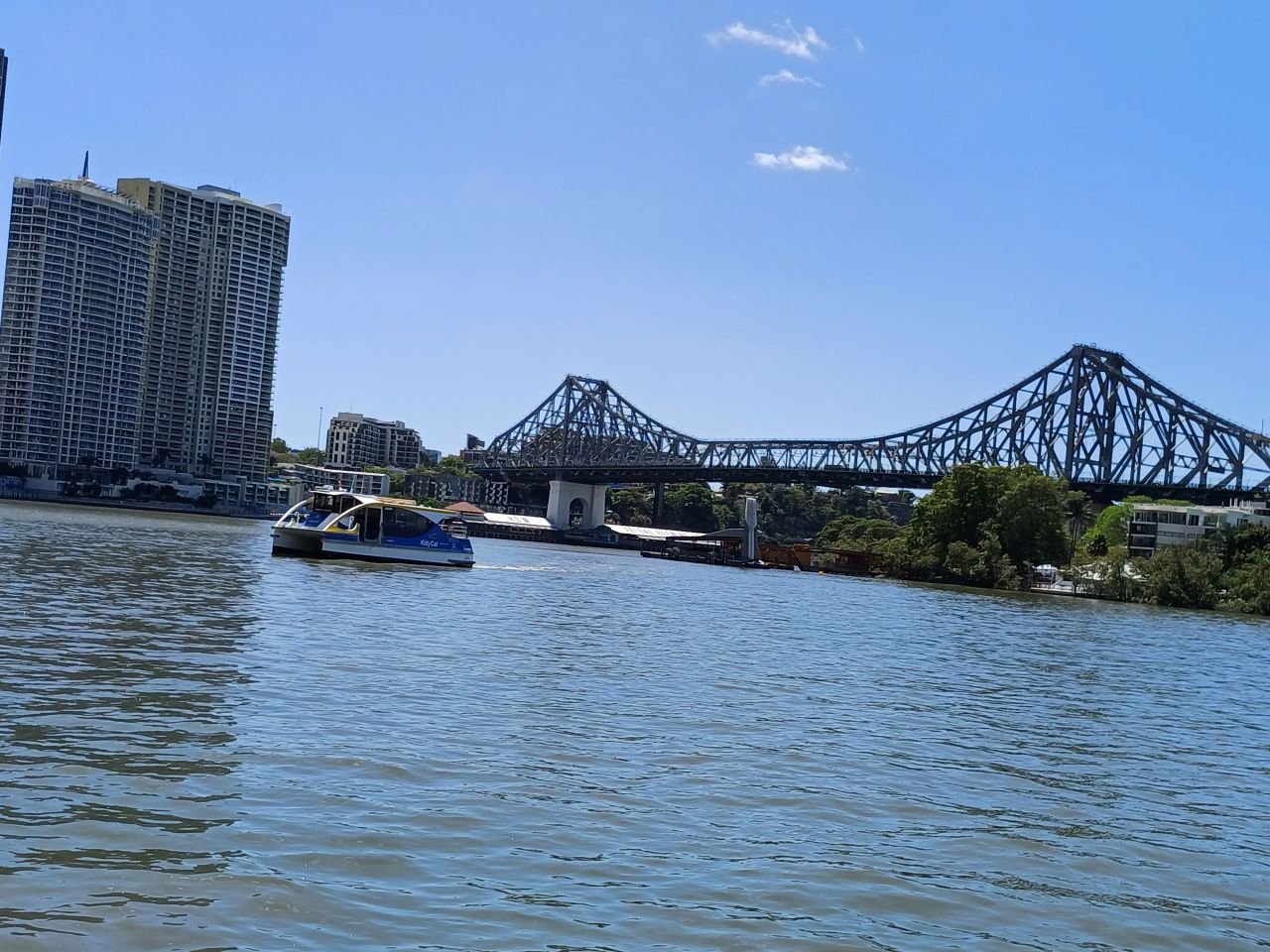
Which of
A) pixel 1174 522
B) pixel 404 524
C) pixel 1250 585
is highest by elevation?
pixel 1174 522

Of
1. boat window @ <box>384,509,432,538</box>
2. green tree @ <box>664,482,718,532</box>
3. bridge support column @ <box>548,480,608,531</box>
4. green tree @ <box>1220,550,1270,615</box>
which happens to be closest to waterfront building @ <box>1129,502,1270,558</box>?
green tree @ <box>1220,550,1270,615</box>

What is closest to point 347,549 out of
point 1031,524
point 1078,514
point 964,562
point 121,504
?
point 964,562

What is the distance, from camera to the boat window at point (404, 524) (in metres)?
54.9

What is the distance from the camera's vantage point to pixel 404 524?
182ft

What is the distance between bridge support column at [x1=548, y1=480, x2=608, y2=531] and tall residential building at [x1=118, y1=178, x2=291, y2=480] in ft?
123

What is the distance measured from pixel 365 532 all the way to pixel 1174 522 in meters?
74.3

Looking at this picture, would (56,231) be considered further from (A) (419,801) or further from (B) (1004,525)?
(A) (419,801)

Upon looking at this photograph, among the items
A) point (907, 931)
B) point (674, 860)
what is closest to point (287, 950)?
point (674, 860)

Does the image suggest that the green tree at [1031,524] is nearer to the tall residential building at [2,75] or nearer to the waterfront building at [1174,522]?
the waterfront building at [1174,522]

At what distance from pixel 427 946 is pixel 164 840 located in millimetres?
2575

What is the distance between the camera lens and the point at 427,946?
23.9 ft

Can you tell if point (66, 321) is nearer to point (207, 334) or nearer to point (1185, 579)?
point (207, 334)

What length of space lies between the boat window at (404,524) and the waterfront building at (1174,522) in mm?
63528

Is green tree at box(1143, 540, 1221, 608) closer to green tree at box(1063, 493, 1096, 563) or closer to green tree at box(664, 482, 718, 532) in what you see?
green tree at box(1063, 493, 1096, 563)
